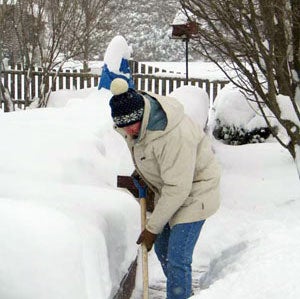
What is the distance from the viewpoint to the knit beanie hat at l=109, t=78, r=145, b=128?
3080 millimetres

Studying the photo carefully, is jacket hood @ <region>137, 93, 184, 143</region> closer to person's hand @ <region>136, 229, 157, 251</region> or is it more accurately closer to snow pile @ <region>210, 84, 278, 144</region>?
person's hand @ <region>136, 229, 157, 251</region>

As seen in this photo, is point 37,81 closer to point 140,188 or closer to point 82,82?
Answer: point 82,82

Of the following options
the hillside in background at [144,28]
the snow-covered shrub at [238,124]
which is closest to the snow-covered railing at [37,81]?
the snow-covered shrub at [238,124]

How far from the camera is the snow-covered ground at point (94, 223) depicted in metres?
2.52

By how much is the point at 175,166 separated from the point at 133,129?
30 centimetres

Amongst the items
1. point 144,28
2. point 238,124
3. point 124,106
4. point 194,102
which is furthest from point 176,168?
point 144,28

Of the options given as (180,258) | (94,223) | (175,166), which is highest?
(175,166)

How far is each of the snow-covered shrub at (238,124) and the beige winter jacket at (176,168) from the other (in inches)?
184

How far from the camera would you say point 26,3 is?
9.68 meters

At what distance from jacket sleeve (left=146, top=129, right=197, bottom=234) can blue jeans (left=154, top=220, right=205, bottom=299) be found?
214 mm

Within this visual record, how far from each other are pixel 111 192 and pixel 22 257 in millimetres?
1399

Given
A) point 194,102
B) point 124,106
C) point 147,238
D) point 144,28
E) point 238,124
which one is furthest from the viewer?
point 144,28

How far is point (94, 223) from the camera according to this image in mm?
3178

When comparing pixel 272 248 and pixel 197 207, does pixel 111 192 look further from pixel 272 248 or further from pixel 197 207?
pixel 272 248
